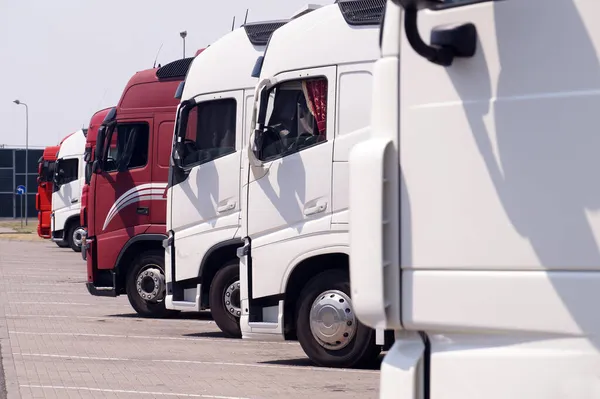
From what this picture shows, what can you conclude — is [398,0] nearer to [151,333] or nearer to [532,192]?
[532,192]

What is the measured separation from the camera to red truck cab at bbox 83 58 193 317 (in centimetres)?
1630

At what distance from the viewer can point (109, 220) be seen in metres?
16.7

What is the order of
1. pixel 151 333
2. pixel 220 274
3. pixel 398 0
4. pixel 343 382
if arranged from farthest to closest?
1. pixel 151 333
2. pixel 220 274
3. pixel 343 382
4. pixel 398 0

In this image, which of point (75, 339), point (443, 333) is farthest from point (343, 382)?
point (443, 333)

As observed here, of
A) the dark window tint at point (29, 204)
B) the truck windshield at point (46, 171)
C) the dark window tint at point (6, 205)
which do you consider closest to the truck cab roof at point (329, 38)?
the truck windshield at point (46, 171)

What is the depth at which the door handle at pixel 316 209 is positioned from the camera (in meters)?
10.8

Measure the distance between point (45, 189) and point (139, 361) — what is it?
27228 mm

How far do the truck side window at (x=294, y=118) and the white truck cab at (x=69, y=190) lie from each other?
22.9 metres

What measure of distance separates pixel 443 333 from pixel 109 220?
13261 mm

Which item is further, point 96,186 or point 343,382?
point 96,186

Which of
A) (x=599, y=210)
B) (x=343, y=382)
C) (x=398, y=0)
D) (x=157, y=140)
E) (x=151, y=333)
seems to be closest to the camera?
(x=599, y=210)

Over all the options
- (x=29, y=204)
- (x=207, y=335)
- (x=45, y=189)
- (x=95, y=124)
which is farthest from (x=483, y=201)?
(x=29, y=204)

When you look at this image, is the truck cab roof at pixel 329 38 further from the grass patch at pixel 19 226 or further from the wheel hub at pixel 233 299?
the grass patch at pixel 19 226

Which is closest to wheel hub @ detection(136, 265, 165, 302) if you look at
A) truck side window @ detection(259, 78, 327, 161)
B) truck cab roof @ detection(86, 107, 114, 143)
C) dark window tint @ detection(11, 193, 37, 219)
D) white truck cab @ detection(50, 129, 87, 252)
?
truck side window @ detection(259, 78, 327, 161)
